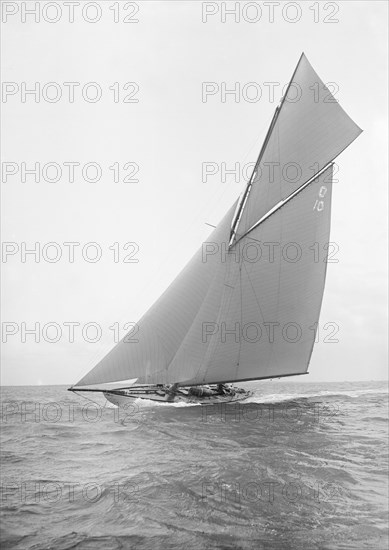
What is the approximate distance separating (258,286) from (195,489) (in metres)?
16.9

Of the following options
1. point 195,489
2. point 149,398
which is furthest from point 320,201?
Answer: point 195,489

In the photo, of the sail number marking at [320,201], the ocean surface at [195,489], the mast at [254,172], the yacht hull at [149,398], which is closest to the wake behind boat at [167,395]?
the yacht hull at [149,398]

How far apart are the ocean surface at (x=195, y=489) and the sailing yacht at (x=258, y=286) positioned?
5.53m

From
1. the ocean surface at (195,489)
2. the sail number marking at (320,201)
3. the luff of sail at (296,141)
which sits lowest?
the ocean surface at (195,489)

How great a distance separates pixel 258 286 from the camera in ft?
81.2

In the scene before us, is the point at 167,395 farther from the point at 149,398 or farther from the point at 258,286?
the point at 258,286

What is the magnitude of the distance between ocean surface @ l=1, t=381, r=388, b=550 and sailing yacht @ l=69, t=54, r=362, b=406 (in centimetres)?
553

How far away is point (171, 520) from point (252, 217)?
20840 mm

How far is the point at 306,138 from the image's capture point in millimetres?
27891

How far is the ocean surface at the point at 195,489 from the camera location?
645 cm

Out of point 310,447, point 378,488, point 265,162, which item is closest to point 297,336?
point 265,162

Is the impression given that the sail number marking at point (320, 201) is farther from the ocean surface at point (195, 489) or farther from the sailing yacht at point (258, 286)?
the ocean surface at point (195, 489)

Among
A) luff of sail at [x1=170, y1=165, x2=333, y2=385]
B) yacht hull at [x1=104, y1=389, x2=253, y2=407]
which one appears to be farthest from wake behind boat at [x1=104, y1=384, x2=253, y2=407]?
luff of sail at [x1=170, y1=165, x2=333, y2=385]

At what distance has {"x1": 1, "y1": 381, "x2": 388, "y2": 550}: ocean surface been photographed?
645 centimetres
